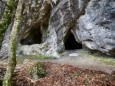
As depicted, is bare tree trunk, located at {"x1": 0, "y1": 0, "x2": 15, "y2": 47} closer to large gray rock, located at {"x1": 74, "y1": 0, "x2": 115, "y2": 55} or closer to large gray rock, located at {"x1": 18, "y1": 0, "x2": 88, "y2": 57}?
large gray rock, located at {"x1": 74, "y1": 0, "x2": 115, "y2": 55}

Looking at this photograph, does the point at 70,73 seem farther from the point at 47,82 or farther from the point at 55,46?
the point at 55,46

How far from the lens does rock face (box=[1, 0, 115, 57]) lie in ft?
50.7

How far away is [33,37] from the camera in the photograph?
20.9 metres

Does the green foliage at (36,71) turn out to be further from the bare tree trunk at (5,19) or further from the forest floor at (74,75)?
the bare tree trunk at (5,19)

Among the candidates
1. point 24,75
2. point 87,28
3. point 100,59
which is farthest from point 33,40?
point 24,75

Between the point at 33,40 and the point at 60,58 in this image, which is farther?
the point at 33,40

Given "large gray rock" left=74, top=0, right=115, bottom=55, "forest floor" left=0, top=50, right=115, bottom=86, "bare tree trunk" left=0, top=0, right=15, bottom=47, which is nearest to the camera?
"bare tree trunk" left=0, top=0, right=15, bottom=47

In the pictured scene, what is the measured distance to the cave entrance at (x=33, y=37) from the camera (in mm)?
20094

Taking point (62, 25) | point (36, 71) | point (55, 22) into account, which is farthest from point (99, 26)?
point (36, 71)

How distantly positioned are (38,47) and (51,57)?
1.90 m

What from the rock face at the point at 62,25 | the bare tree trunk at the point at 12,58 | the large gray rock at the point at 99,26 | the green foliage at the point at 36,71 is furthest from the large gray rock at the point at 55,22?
the bare tree trunk at the point at 12,58

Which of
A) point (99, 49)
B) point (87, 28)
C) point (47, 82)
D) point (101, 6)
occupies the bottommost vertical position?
point (47, 82)

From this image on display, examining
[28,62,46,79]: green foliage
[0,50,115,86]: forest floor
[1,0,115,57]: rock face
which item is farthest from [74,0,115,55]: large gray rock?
[28,62,46,79]: green foliage

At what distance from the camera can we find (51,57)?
17438mm
